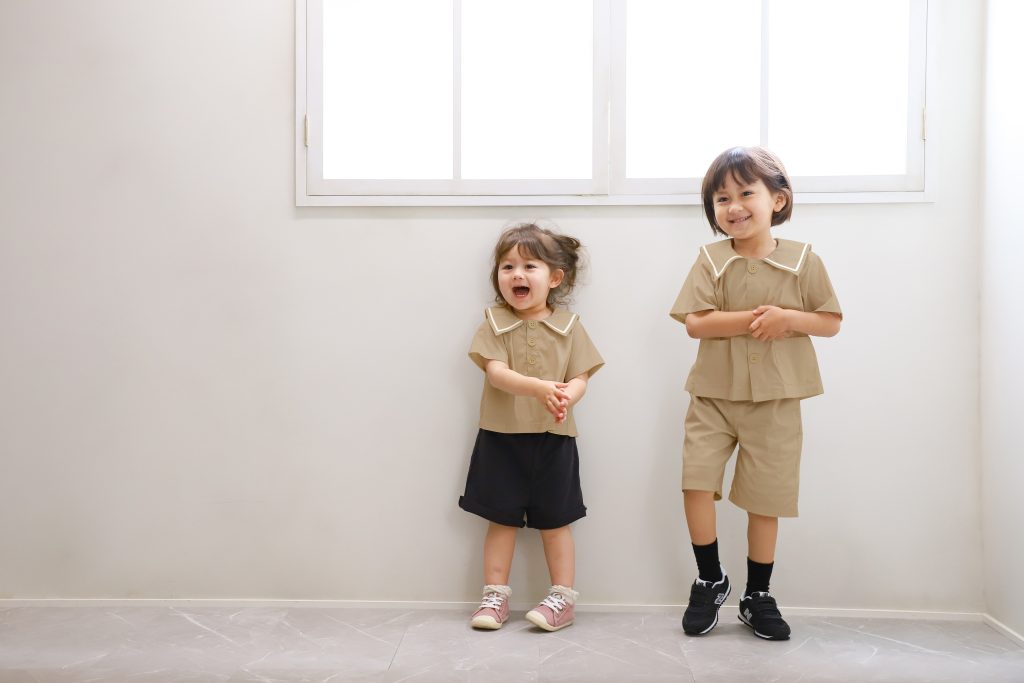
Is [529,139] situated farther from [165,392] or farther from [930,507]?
[930,507]

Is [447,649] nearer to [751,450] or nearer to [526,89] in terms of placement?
[751,450]

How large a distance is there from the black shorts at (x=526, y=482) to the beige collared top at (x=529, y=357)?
4 cm

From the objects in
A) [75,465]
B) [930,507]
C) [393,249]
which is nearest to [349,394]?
[393,249]

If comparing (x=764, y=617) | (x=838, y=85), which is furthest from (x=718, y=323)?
(x=838, y=85)

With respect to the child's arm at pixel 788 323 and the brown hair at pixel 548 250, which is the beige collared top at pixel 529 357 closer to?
the brown hair at pixel 548 250

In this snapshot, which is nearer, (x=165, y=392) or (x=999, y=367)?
(x=999, y=367)

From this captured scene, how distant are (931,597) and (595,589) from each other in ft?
2.71

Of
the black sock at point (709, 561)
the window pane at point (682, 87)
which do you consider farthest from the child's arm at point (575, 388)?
the window pane at point (682, 87)

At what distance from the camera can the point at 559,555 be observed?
1.93m

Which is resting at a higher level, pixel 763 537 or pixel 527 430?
pixel 527 430

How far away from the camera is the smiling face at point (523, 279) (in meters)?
1.89

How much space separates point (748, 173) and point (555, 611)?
109 centimetres

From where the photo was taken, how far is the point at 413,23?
2.07 m

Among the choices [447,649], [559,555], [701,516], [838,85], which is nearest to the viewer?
[447,649]
